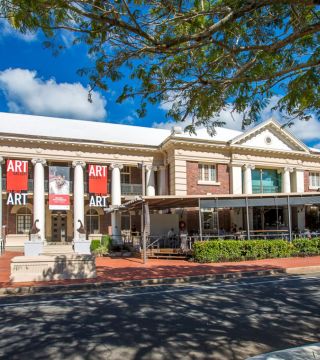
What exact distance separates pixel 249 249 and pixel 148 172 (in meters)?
12.4

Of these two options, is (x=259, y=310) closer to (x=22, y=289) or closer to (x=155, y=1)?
(x=155, y=1)

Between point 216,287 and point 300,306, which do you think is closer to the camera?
point 300,306

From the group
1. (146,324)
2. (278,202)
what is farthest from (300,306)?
(278,202)

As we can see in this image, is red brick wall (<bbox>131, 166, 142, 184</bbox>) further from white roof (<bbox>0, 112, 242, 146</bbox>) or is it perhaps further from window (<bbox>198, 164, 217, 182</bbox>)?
window (<bbox>198, 164, 217, 182</bbox>)

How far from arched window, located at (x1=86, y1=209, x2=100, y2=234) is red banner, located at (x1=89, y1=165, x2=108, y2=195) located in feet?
11.7

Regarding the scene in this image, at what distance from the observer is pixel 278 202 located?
74.8 feet

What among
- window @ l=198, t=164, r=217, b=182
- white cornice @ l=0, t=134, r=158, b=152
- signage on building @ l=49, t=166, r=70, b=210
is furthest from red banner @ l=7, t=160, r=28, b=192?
window @ l=198, t=164, r=217, b=182

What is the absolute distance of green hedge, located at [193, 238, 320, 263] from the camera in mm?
19203

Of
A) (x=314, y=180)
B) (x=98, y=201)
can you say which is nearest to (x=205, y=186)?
(x=98, y=201)

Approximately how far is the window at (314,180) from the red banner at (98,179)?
16.5 m

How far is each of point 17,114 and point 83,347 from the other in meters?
29.0

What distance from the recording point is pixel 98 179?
95.1ft

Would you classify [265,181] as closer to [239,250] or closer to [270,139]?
[270,139]

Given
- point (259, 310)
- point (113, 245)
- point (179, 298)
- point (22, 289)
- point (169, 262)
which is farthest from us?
point (113, 245)
